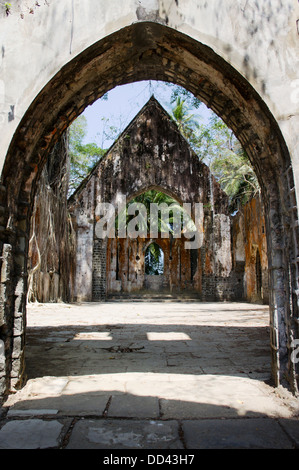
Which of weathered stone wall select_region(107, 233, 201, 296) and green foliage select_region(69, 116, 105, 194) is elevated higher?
green foliage select_region(69, 116, 105, 194)

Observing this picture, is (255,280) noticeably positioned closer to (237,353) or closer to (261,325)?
(261,325)

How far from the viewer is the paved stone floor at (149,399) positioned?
1990 mm

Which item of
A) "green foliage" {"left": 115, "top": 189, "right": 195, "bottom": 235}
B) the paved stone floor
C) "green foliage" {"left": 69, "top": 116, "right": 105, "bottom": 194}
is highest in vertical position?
"green foliage" {"left": 69, "top": 116, "right": 105, "bottom": 194}

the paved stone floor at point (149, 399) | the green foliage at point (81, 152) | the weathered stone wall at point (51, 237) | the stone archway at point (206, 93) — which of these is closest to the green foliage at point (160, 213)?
the green foliage at point (81, 152)

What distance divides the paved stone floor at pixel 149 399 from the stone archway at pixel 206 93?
35cm

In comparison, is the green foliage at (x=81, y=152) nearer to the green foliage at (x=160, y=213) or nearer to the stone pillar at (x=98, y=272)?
the green foliage at (x=160, y=213)

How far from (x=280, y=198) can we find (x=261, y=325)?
4.13 meters

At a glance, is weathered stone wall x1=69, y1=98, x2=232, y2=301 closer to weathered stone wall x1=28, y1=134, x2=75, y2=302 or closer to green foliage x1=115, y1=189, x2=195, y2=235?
weathered stone wall x1=28, y1=134, x2=75, y2=302

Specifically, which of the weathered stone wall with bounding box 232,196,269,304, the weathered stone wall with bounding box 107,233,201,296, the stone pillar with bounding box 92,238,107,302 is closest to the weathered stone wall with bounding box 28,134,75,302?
the stone pillar with bounding box 92,238,107,302

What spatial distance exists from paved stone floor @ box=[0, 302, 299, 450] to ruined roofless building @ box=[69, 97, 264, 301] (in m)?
10.1

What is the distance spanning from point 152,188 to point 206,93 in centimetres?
1262

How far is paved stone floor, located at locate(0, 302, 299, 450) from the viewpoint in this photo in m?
1.99

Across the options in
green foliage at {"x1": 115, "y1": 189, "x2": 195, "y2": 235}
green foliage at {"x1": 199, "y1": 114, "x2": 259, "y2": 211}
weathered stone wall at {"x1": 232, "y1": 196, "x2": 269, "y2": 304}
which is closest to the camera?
weathered stone wall at {"x1": 232, "y1": 196, "x2": 269, "y2": 304}

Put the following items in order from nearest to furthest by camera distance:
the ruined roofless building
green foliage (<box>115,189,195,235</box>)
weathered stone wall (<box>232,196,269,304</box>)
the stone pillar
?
weathered stone wall (<box>232,196,269,304</box>), the stone pillar, the ruined roofless building, green foliage (<box>115,189,195,235</box>)
